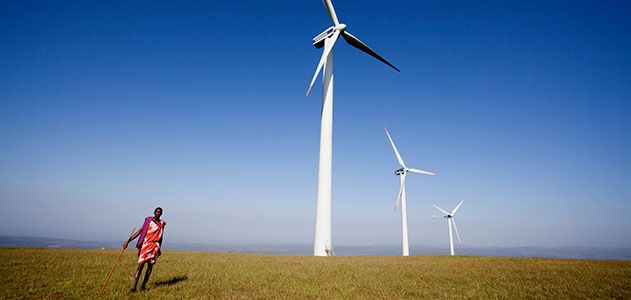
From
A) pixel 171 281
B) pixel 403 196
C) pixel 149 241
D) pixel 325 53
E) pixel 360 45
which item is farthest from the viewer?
pixel 403 196

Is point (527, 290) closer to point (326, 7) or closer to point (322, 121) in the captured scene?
point (322, 121)

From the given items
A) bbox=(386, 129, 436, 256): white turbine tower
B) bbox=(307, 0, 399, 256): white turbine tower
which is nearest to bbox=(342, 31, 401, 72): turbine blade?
bbox=(307, 0, 399, 256): white turbine tower

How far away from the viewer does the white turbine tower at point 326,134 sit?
1353 inches

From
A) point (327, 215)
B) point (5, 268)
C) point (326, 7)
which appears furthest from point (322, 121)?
point (5, 268)

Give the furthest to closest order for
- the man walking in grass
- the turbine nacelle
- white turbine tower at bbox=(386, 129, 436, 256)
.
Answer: white turbine tower at bbox=(386, 129, 436, 256), the turbine nacelle, the man walking in grass

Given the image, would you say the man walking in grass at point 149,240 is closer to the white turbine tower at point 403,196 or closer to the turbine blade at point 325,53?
the turbine blade at point 325,53

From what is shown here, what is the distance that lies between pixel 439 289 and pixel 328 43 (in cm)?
3630

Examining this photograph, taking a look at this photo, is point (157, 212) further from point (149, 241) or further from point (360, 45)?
point (360, 45)

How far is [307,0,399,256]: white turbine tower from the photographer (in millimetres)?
34375

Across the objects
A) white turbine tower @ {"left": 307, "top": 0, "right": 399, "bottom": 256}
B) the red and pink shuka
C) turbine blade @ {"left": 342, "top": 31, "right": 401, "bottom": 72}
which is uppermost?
turbine blade @ {"left": 342, "top": 31, "right": 401, "bottom": 72}

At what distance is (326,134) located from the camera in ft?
123

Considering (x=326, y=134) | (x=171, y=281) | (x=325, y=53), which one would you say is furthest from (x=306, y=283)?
(x=325, y=53)

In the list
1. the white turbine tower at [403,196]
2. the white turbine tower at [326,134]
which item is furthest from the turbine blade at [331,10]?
the white turbine tower at [403,196]

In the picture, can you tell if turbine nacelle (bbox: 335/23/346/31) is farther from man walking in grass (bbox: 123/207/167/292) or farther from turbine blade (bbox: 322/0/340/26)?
man walking in grass (bbox: 123/207/167/292)
